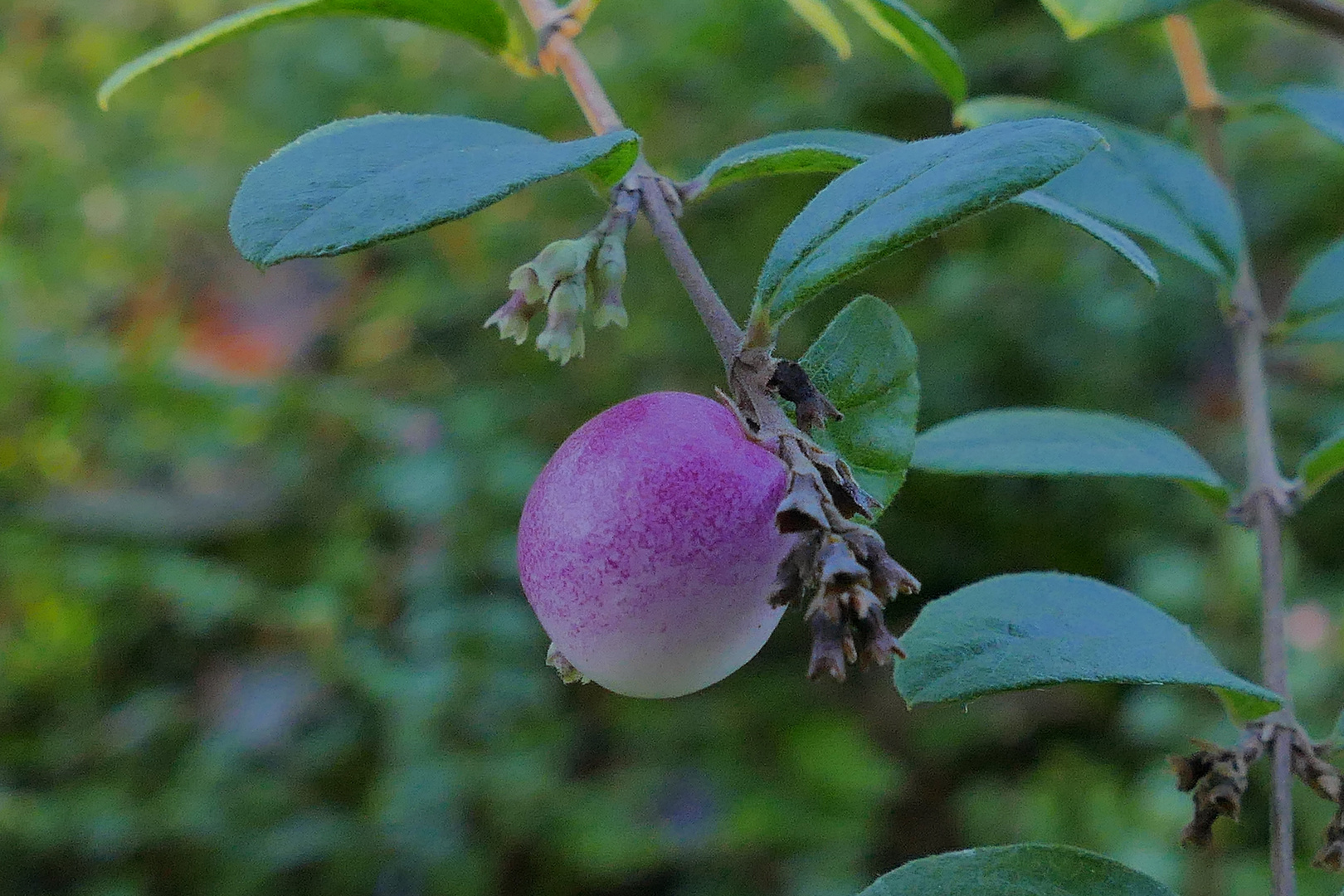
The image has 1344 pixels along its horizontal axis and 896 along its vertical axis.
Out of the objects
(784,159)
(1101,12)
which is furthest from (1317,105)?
(784,159)

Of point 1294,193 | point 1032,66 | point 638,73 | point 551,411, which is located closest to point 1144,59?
point 1032,66

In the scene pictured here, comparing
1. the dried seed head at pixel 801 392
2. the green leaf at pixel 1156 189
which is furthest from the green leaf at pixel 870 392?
the green leaf at pixel 1156 189

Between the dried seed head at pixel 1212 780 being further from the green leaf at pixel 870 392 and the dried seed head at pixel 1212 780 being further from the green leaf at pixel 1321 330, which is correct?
the green leaf at pixel 1321 330

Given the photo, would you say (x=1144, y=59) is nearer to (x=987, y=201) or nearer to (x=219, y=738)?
(x=987, y=201)

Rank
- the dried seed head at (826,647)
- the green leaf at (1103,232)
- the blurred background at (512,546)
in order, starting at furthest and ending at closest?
the blurred background at (512,546)
the green leaf at (1103,232)
the dried seed head at (826,647)

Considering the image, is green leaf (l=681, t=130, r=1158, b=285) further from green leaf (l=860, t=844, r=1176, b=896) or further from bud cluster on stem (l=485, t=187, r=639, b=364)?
green leaf (l=860, t=844, r=1176, b=896)

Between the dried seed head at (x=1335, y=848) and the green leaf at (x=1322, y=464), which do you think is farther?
the green leaf at (x=1322, y=464)

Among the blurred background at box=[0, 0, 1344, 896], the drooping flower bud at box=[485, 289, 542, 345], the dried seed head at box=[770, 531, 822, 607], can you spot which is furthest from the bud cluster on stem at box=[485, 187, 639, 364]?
the blurred background at box=[0, 0, 1344, 896]

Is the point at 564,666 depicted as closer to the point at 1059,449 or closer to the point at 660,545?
the point at 660,545
